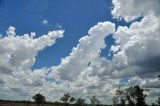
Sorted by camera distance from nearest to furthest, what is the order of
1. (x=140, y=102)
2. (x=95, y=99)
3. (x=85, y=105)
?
(x=140, y=102) → (x=95, y=99) → (x=85, y=105)

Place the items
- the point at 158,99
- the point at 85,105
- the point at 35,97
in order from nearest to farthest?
the point at 158,99
the point at 85,105
the point at 35,97

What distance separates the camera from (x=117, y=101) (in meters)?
136

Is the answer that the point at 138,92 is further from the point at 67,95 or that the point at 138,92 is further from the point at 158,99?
the point at 67,95

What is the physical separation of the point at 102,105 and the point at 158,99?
59502 millimetres

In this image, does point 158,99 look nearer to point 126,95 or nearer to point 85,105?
point 126,95

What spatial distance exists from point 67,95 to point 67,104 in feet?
22.5

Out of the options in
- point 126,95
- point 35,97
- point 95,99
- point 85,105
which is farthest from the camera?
point 35,97

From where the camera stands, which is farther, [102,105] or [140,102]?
[102,105]

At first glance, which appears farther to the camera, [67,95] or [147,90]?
[67,95]

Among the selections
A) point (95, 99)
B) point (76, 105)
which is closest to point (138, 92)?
point (95, 99)

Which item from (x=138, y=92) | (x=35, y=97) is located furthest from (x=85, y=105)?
(x=138, y=92)

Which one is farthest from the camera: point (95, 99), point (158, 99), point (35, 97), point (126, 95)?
point (35, 97)

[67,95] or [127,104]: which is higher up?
[67,95]

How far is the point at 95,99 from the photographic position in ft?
531
